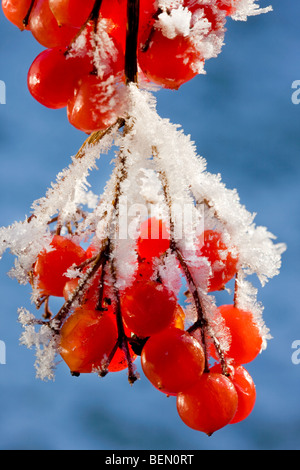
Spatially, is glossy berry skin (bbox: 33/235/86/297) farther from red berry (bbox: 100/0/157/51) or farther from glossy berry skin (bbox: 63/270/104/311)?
red berry (bbox: 100/0/157/51)

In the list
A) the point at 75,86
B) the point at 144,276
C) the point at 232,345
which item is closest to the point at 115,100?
the point at 75,86

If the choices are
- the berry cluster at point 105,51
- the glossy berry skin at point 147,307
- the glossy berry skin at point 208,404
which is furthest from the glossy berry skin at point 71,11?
the glossy berry skin at point 208,404

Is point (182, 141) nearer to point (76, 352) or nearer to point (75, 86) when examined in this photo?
point (75, 86)

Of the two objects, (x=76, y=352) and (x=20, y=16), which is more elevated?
(x=20, y=16)

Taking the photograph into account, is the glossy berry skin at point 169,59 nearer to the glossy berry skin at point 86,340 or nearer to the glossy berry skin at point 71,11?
the glossy berry skin at point 71,11

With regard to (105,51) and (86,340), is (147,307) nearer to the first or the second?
(86,340)

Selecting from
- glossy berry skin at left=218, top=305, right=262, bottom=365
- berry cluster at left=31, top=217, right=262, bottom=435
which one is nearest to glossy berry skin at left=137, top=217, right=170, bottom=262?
berry cluster at left=31, top=217, right=262, bottom=435
